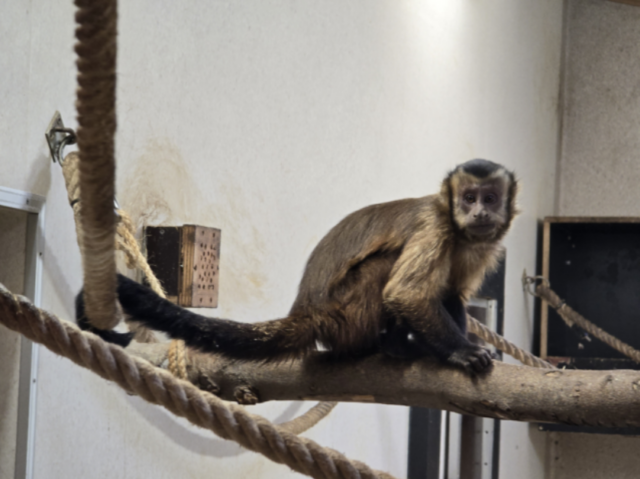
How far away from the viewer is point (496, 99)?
18.5ft

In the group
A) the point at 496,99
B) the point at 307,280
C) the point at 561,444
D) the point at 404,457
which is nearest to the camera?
the point at 307,280

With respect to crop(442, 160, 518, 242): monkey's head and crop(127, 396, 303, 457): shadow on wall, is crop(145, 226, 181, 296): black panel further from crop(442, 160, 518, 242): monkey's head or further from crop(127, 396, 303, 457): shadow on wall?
crop(442, 160, 518, 242): monkey's head

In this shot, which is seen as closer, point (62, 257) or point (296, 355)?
point (296, 355)

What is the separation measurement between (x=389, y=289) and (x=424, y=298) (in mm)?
102

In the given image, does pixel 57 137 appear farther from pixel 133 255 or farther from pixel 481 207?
pixel 481 207

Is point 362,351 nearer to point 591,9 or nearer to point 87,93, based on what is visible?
point 87,93

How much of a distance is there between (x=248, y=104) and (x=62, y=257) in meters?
1.11

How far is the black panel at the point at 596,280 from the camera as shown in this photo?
638cm

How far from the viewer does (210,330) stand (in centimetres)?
181

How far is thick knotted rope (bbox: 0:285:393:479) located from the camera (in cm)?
127

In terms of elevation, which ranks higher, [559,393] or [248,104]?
[248,104]

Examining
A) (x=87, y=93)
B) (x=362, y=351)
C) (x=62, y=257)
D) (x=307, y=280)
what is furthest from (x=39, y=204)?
(x=87, y=93)

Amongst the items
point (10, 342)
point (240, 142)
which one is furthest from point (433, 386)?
point (240, 142)

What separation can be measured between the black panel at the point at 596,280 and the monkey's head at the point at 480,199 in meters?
4.37
